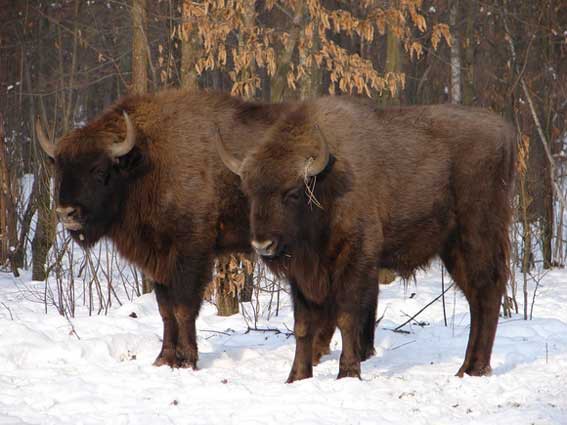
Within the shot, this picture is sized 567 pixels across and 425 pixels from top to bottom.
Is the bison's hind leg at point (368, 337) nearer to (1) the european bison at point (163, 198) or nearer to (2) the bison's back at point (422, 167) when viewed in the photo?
(2) the bison's back at point (422, 167)

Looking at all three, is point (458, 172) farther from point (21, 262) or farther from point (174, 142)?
point (21, 262)

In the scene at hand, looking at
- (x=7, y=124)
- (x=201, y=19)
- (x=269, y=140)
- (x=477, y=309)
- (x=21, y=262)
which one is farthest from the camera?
(x=7, y=124)

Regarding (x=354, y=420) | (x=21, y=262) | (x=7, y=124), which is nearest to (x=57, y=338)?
(x=354, y=420)

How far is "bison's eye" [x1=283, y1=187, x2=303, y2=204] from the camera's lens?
6684mm

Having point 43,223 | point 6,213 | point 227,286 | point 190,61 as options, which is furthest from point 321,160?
point 6,213

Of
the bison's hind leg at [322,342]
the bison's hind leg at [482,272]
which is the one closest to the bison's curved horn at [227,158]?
the bison's hind leg at [322,342]

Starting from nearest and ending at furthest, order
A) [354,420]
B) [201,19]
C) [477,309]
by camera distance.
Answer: [354,420], [477,309], [201,19]

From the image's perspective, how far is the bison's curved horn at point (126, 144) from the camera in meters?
7.56

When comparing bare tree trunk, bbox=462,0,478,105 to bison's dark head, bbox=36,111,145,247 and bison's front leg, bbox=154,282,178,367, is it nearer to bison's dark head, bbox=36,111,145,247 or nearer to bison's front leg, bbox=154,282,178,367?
bison's front leg, bbox=154,282,178,367

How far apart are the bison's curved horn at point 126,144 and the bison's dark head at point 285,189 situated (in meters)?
1.06

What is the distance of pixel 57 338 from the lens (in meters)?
8.03

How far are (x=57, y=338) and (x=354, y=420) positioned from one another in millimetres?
3396

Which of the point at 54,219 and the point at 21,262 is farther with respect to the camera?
the point at 21,262

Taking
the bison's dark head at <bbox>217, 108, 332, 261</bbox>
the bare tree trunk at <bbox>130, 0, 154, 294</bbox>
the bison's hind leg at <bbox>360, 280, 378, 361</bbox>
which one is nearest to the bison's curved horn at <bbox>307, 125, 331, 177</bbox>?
the bison's dark head at <bbox>217, 108, 332, 261</bbox>
